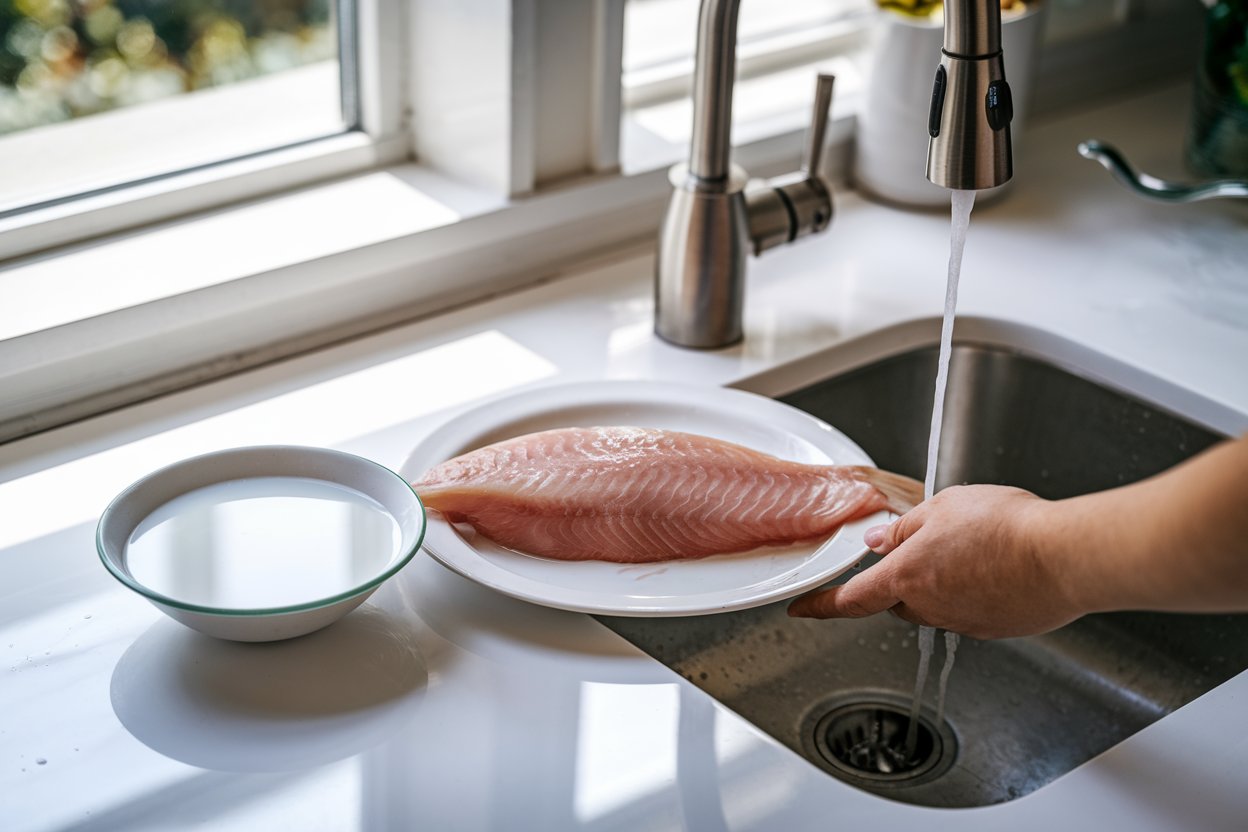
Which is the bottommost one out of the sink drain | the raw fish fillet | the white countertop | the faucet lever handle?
the sink drain

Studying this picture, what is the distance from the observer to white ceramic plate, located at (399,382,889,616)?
907 millimetres

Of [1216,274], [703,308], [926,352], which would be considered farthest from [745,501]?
[1216,274]

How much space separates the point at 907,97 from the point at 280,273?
2.17 feet

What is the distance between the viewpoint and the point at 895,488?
39.7 inches

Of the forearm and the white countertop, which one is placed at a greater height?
the forearm

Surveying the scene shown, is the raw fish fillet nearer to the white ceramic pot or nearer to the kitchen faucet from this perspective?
the kitchen faucet

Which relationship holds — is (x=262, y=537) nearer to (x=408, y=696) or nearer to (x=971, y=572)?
(x=408, y=696)

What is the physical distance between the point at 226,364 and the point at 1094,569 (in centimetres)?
74

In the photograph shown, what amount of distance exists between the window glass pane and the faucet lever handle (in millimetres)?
459

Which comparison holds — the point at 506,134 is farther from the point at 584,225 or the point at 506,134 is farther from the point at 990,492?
the point at 990,492

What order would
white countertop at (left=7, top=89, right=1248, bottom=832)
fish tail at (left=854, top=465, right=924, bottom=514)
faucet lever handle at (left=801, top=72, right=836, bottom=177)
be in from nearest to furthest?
white countertop at (left=7, top=89, right=1248, bottom=832)
fish tail at (left=854, top=465, right=924, bottom=514)
faucet lever handle at (left=801, top=72, right=836, bottom=177)

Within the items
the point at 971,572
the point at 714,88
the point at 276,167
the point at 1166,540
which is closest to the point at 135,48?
the point at 276,167

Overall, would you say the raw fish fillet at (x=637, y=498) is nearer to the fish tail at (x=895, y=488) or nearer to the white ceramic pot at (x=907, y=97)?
the fish tail at (x=895, y=488)

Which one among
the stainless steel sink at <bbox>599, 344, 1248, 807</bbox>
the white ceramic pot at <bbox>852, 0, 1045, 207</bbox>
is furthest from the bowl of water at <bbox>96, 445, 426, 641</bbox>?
the white ceramic pot at <bbox>852, 0, 1045, 207</bbox>
